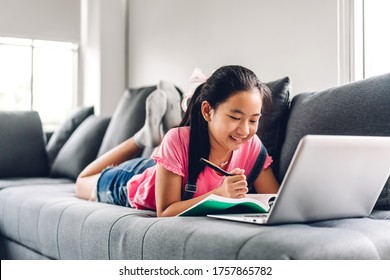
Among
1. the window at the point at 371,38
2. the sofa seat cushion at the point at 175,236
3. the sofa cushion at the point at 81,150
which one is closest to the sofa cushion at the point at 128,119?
the sofa cushion at the point at 81,150

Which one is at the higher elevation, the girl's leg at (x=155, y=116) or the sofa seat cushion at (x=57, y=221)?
the girl's leg at (x=155, y=116)

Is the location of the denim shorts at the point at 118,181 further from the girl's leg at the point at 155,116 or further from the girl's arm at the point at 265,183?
the girl's arm at the point at 265,183

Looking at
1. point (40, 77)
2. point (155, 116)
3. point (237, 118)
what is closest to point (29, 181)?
point (155, 116)

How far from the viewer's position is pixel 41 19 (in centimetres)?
463

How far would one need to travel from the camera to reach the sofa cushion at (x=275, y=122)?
2014 millimetres

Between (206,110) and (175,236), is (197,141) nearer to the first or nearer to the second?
(206,110)

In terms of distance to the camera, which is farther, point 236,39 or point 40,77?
point 40,77

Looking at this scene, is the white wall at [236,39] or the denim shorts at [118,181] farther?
the white wall at [236,39]

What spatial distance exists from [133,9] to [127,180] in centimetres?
247

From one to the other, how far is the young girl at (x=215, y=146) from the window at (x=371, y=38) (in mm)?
975

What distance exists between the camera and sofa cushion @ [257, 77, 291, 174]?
2014 millimetres

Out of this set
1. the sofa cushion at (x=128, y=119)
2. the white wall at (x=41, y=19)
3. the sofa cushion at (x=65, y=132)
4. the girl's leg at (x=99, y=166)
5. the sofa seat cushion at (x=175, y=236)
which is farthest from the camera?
the white wall at (x=41, y=19)

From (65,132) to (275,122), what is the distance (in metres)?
2.10

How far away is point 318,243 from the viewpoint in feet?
3.77
